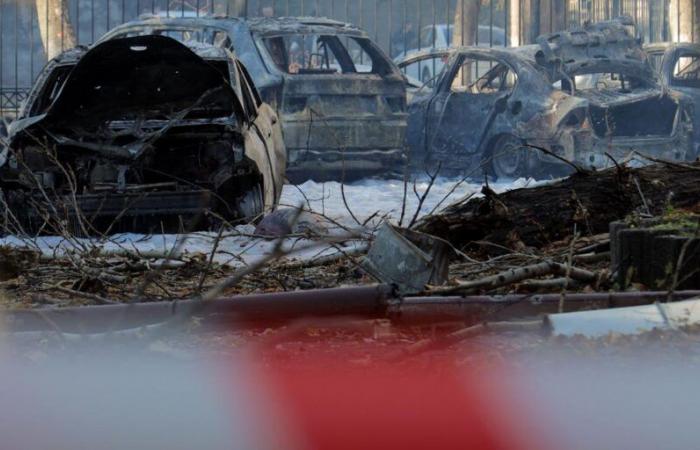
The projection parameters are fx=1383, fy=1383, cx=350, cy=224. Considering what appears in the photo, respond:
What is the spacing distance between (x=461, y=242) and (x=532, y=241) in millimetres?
359

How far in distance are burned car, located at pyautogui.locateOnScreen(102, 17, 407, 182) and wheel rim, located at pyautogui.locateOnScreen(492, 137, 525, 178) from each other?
118cm

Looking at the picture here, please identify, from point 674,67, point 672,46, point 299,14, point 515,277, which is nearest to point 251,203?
point 515,277

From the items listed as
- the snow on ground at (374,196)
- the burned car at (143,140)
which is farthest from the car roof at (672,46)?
the burned car at (143,140)

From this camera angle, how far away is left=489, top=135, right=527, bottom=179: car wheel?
15.5 m

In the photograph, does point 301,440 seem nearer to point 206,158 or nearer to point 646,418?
point 646,418

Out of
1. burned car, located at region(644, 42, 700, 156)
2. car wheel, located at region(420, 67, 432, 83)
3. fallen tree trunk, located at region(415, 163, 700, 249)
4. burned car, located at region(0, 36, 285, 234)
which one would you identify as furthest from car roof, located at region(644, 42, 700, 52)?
fallen tree trunk, located at region(415, 163, 700, 249)

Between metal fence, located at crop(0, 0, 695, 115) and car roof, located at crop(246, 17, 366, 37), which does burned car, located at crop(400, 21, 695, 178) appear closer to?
car roof, located at crop(246, 17, 366, 37)

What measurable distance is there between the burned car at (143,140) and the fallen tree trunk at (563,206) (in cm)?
279

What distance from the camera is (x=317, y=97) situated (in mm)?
14578

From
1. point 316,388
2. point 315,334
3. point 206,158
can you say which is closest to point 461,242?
point 206,158

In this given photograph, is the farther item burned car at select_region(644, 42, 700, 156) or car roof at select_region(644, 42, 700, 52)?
car roof at select_region(644, 42, 700, 52)

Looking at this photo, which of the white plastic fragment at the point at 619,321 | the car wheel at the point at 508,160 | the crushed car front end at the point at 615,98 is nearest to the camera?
the white plastic fragment at the point at 619,321

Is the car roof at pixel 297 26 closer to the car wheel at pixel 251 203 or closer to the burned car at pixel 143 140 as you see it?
the burned car at pixel 143 140

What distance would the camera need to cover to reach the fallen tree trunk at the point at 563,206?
705cm
